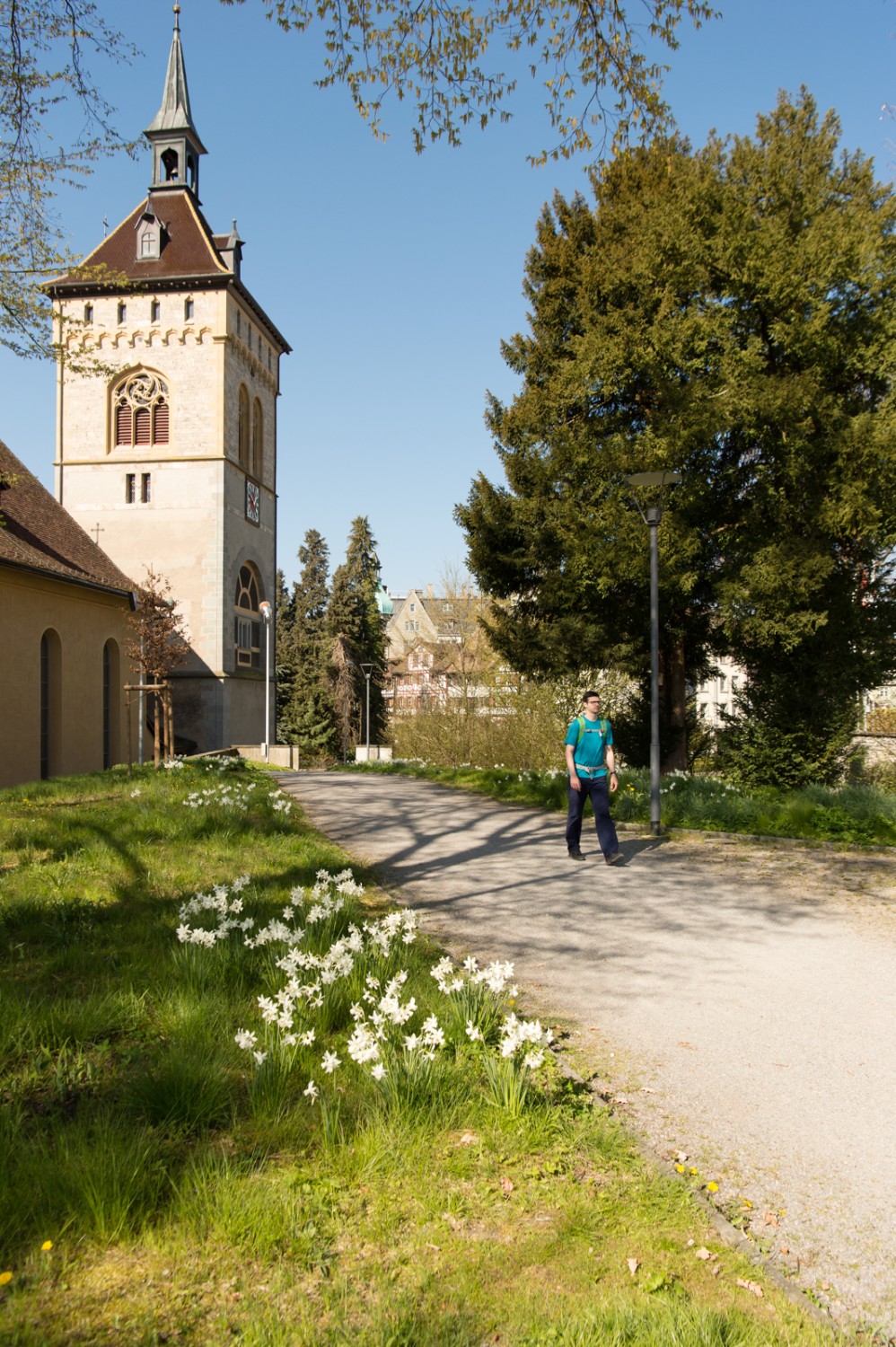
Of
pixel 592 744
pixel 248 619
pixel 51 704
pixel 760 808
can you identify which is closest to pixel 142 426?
pixel 248 619

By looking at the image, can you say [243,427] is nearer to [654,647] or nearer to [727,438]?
[727,438]

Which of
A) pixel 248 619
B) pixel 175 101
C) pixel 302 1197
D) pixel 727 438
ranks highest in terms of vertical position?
pixel 175 101

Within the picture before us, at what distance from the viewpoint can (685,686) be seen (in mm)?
19203

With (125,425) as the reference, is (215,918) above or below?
below

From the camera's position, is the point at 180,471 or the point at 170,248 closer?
the point at 180,471

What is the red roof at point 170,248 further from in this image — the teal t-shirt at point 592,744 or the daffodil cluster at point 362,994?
the daffodil cluster at point 362,994

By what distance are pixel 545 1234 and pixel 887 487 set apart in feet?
47.1

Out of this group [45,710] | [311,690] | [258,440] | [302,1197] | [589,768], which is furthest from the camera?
[311,690]

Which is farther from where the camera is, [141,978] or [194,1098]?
[141,978]

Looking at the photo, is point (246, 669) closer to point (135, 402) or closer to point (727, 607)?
point (135, 402)

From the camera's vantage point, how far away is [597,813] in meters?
9.42

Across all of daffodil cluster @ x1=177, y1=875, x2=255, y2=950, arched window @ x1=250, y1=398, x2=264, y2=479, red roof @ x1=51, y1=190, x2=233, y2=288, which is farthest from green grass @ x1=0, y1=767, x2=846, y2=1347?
arched window @ x1=250, y1=398, x2=264, y2=479

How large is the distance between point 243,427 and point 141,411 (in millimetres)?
5190

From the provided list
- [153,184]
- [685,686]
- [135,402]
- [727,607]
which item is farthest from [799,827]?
[153,184]
